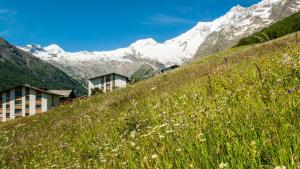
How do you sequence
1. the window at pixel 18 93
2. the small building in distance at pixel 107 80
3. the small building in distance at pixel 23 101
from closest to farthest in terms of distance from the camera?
the small building in distance at pixel 23 101 < the window at pixel 18 93 < the small building in distance at pixel 107 80

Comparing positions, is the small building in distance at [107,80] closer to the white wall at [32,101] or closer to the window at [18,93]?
the white wall at [32,101]

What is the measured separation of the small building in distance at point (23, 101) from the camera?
126 metres

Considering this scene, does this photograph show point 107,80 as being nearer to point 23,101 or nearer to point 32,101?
point 32,101

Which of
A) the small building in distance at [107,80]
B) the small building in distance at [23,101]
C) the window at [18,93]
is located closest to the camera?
the small building in distance at [23,101]

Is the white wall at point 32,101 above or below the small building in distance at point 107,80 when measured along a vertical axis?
below

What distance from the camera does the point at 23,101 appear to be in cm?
12662

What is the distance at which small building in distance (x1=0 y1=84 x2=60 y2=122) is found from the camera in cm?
12550

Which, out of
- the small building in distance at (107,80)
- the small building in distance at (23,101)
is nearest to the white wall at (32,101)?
the small building in distance at (23,101)

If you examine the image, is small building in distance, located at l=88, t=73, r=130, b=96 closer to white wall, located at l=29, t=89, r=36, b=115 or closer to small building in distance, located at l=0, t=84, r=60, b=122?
small building in distance, located at l=0, t=84, r=60, b=122

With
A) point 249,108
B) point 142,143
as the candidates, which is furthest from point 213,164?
point 142,143

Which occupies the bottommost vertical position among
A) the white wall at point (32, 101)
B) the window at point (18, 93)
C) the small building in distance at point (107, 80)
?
the white wall at point (32, 101)

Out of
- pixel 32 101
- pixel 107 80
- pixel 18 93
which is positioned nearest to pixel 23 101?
pixel 32 101

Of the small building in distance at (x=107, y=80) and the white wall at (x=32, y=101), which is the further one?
the small building in distance at (x=107, y=80)

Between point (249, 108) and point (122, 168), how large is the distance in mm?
1688
